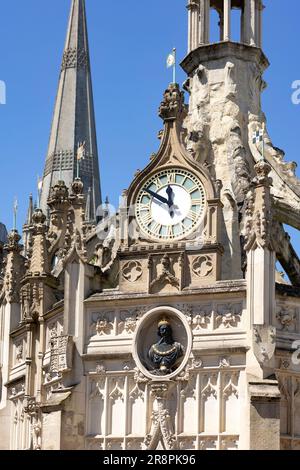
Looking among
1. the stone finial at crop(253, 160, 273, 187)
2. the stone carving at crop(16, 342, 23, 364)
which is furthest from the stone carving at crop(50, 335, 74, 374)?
the stone finial at crop(253, 160, 273, 187)

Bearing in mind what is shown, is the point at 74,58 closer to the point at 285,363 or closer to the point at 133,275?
the point at 133,275

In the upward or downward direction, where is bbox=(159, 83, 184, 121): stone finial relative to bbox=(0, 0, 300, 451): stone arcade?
upward

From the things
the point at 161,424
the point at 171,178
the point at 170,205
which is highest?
Result: the point at 171,178

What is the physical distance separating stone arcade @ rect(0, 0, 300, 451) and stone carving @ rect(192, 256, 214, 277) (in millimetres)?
18

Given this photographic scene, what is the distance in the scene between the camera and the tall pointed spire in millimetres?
64250

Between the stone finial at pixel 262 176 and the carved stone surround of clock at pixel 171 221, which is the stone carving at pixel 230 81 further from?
the stone finial at pixel 262 176

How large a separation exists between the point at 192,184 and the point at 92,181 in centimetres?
4036

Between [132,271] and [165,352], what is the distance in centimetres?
176

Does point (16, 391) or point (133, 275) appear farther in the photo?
point (16, 391)

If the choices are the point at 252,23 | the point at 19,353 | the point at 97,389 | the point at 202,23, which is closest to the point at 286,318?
the point at 97,389

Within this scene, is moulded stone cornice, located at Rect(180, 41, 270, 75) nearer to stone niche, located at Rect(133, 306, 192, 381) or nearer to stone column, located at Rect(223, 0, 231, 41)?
stone column, located at Rect(223, 0, 231, 41)

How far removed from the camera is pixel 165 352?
78.8 ft

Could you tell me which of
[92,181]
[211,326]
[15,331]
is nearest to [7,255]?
[15,331]

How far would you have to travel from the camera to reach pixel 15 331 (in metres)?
27.2
